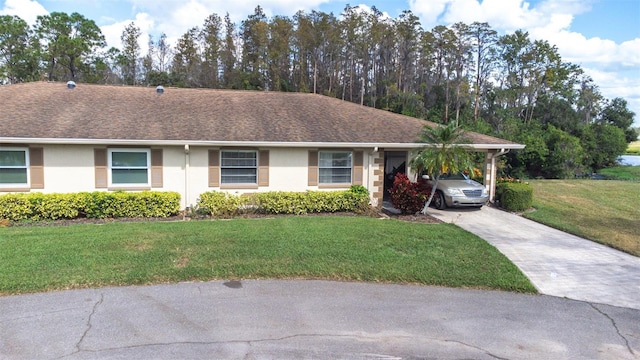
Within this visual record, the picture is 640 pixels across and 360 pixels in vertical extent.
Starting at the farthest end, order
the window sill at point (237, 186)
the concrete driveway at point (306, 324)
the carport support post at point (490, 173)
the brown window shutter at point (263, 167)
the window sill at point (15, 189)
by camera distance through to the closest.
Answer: the carport support post at point (490, 173)
the brown window shutter at point (263, 167)
the window sill at point (237, 186)
the window sill at point (15, 189)
the concrete driveway at point (306, 324)

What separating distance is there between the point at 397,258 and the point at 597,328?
3.23 meters

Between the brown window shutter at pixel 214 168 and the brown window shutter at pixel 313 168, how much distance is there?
3.02 m

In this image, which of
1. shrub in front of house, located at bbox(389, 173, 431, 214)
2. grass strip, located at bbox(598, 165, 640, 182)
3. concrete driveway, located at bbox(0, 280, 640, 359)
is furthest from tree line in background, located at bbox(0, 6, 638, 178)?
concrete driveway, located at bbox(0, 280, 640, 359)

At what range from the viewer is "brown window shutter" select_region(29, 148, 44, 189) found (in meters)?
11.1

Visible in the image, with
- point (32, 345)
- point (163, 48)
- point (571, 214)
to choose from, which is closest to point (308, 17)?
point (163, 48)

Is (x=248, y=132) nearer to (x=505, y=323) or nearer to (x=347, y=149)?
(x=347, y=149)

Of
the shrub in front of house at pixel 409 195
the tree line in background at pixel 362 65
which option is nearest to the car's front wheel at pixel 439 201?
the shrub in front of house at pixel 409 195

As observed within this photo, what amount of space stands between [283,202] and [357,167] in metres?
3.06

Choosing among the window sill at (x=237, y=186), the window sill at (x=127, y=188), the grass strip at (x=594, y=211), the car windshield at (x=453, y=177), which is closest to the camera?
the grass strip at (x=594, y=211)

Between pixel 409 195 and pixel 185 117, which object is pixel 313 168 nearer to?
pixel 409 195

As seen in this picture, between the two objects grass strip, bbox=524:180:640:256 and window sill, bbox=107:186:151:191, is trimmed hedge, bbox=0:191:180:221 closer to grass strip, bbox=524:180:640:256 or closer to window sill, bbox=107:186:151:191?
window sill, bbox=107:186:151:191

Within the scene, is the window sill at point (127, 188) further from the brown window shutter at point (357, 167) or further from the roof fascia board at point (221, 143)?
the brown window shutter at point (357, 167)

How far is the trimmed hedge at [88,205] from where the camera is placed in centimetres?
1041

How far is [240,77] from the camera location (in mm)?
43156
